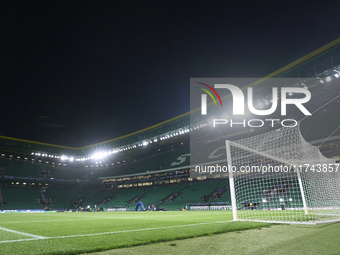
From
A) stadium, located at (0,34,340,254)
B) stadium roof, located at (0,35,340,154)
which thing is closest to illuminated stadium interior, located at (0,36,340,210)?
stadium roof, located at (0,35,340,154)

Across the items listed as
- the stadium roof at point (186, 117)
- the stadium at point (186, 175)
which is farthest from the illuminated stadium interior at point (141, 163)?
the stadium at point (186, 175)

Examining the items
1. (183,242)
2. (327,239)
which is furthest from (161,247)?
(327,239)

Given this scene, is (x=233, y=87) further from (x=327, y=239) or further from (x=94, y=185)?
(x=94, y=185)

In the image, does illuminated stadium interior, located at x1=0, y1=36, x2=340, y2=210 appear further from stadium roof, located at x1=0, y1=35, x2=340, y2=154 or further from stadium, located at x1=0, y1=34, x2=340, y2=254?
stadium, located at x1=0, y1=34, x2=340, y2=254

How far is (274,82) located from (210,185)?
19582 millimetres

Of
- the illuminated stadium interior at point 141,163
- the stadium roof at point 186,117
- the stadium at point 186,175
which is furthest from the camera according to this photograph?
the illuminated stadium interior at point 141,163

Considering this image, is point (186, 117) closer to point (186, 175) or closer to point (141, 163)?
point (186, 175)

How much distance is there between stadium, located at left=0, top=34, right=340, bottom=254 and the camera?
10.4m

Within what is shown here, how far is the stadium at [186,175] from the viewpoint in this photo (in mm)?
10383

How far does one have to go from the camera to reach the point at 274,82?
26406 mm

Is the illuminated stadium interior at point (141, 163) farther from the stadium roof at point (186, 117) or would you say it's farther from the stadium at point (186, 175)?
the stadium at point (186, 175)

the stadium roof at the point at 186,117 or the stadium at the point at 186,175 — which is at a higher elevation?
the stadium roof at the point at 186,117

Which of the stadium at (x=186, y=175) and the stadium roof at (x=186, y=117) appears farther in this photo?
the stadium roof at (x=186, y=117)

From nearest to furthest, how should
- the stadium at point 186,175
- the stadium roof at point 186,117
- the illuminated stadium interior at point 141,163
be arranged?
the stadium at point 186,175 < the stadium roof at point 186,117 < the illuminated stadium interior at point 141,163
